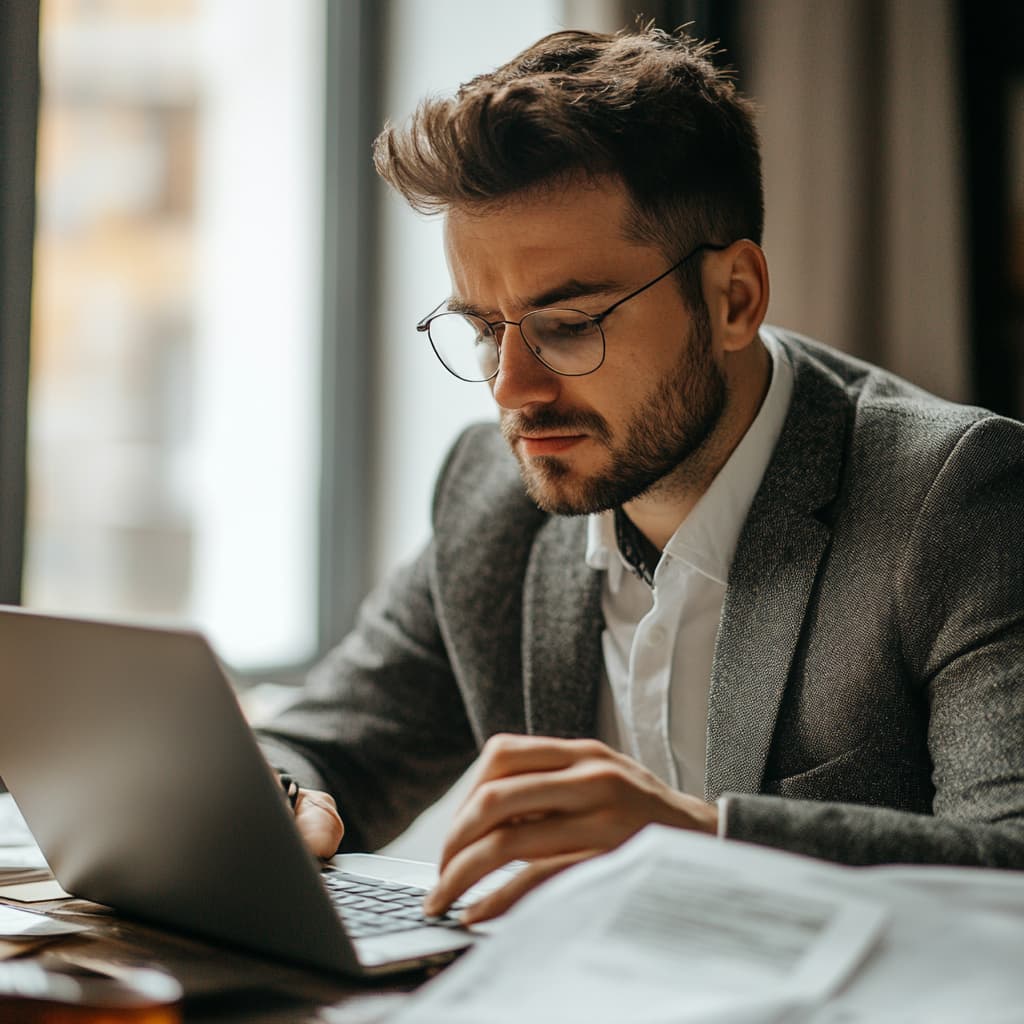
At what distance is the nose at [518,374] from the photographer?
124cm

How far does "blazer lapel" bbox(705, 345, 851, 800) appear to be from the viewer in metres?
A: 1.19

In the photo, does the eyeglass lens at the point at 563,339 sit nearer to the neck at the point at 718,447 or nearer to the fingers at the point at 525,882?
the neck at the point at 718,447

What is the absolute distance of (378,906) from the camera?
2.92 feet

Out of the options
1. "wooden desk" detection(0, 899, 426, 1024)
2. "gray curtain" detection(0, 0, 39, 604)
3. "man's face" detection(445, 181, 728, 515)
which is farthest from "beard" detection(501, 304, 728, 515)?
"gray curtain" detection(0, 0, 39, 604)

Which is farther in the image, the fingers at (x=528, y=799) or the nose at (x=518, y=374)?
the nose at (x=518, y=374)

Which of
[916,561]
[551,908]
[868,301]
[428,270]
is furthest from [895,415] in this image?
[428,270]

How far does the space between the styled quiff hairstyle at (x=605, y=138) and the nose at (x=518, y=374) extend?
0.14 m

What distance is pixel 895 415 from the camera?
1.28 meters

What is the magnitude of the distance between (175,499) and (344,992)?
189cm

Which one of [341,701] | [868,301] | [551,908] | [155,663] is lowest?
[341,701]

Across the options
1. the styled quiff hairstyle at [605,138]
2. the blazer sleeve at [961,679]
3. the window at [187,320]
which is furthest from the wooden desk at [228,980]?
the window at [187,320]

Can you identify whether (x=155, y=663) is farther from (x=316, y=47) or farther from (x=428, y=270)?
(x=316, y=47)

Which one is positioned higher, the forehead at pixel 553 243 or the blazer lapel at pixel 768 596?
the forehead at pixel 553 243

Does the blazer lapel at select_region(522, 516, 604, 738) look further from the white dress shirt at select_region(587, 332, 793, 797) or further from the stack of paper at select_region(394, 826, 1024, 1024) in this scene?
the stack of paper at select_region(394, 826, 1024, 1024)
